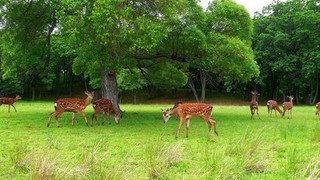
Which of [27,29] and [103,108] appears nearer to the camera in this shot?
[103,108]

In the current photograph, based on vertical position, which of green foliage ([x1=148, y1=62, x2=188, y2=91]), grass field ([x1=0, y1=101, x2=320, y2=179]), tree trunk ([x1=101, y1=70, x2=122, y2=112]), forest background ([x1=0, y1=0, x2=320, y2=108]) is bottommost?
grass field ([x1=0, y1=101, x2=320, y2=179])

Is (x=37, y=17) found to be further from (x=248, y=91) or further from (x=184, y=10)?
(x=248, y=91)

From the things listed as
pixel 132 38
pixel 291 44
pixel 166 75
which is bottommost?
pixel 166 75

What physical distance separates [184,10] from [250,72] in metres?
4.78

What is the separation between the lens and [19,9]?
1856 centimetres

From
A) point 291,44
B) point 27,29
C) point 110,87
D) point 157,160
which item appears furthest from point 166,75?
point 291,44

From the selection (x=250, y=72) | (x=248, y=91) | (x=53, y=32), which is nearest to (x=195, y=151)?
(x=250, y=72)

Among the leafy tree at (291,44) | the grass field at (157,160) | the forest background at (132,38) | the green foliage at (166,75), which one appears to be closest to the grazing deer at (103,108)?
the forest background at (132,38)

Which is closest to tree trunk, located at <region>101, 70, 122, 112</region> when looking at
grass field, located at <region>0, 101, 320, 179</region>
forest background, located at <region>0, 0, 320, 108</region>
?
forest background, located at <region>0, 0, 320, 108</region>

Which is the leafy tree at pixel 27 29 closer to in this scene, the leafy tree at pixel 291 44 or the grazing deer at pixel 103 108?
the grazing deer at pixel 103 108

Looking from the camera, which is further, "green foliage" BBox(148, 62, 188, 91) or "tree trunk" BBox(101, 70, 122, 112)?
"green foliage" BBox(148, 62, 188, 91)

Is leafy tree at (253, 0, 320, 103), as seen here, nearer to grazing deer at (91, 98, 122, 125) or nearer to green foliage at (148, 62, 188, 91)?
green foliage at (148, 62, 188, 91)

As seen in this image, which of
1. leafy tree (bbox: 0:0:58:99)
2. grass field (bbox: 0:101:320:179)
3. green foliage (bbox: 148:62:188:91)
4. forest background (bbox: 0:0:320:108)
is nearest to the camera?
grass field (bbox: 0:101:320:179)

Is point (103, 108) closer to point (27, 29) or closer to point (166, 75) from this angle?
point (27, 29)
